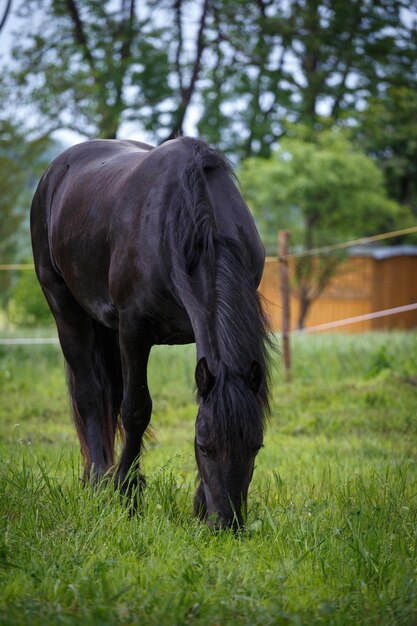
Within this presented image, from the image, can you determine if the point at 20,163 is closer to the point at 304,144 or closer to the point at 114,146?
the point at 304,144

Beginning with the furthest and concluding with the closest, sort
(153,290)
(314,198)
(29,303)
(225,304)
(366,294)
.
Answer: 1. (366,294)
2. (314,198)
3. (29,303)
4. (153,290)
5. (225,304)

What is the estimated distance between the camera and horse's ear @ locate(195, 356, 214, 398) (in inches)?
123

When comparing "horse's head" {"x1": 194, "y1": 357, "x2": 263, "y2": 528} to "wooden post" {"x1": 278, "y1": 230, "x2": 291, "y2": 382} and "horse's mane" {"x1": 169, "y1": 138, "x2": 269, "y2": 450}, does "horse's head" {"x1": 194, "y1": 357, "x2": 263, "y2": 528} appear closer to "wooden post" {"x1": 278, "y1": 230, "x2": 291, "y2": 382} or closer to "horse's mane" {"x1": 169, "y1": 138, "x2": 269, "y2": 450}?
"horse's mane" {"x1": 169, "y1": 138, "x2": 269, "y2": 450}

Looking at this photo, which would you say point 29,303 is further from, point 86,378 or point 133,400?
point 133,400

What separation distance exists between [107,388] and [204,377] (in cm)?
169

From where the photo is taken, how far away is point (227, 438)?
3.00 meters

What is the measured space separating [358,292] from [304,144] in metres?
3.84

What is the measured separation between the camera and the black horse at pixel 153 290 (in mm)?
3096

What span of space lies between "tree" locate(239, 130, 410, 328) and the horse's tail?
13129 millimetres

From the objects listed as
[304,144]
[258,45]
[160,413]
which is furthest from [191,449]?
[258,45]

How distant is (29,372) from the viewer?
32.3 ft

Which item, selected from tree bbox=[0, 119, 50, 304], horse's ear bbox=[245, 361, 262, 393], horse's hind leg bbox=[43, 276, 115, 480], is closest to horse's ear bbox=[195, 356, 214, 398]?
horse's ear bbox=[245, 361, 262, 393]

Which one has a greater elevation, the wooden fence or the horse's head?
the horse's head

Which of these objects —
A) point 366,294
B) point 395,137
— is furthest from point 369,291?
point 395,137
